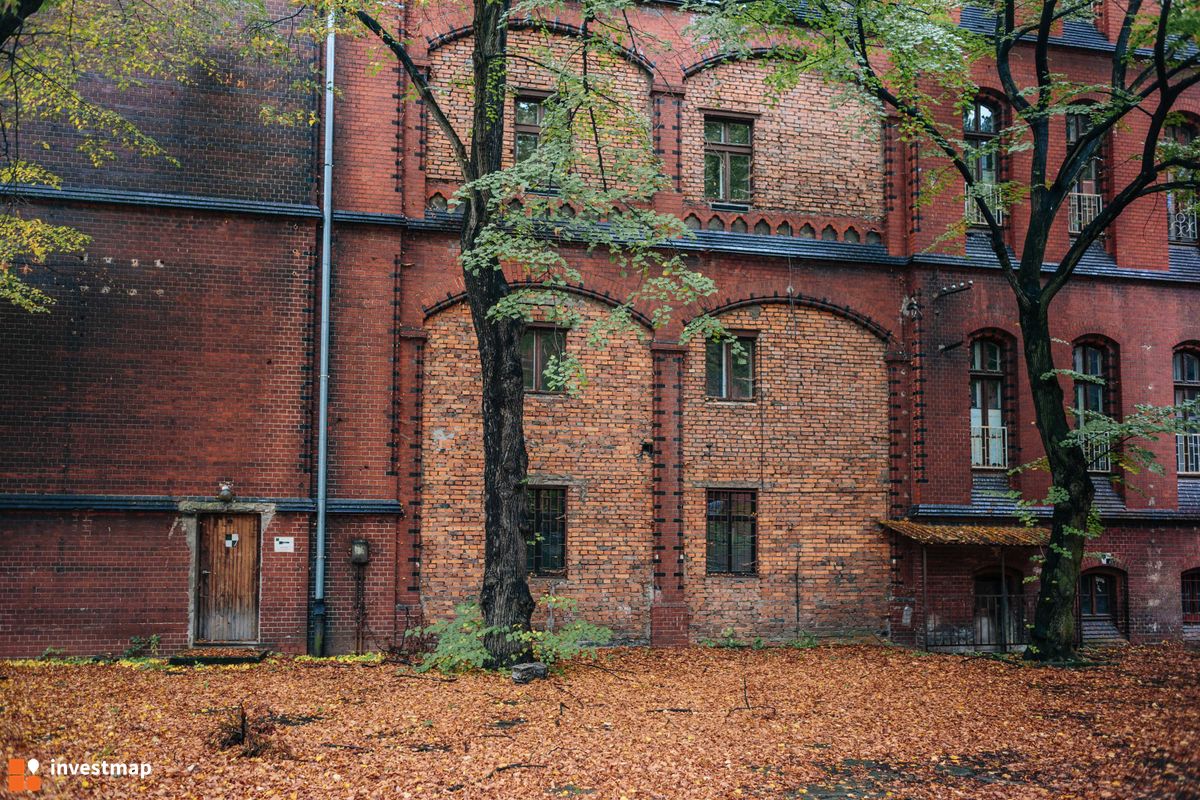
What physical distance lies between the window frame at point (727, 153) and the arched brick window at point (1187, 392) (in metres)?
8.57

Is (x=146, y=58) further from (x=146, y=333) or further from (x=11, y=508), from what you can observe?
(x=11, y=508)

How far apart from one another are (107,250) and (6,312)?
1.50 metres

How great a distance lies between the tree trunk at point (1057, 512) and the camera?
1359cm

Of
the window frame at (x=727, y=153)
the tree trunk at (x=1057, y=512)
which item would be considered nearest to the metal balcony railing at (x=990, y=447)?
the tree trunk at (x=1057, y=512)

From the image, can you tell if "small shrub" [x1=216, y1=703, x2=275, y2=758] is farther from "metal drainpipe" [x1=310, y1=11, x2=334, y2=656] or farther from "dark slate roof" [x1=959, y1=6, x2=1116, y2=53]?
"dark slate roof" [x1=959, y1=6, x2=1116, y2=53]

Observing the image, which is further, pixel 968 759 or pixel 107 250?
pixel 107 250

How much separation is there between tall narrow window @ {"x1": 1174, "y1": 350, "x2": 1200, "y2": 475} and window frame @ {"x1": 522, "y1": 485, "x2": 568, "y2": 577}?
36.9 feet

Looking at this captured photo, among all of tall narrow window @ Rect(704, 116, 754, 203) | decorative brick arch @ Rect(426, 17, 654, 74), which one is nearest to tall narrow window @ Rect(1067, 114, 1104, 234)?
tall narrow window @ Rect(704, 116, 754, 203)

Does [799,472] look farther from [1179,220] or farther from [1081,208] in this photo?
[1179,220]

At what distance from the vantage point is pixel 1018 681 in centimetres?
1226

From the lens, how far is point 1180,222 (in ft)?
59.2

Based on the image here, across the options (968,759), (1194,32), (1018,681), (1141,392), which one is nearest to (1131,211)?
(1141,392)

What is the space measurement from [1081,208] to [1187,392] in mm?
3904

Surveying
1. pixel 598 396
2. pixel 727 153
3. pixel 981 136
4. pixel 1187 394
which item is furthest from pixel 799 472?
pixel 1187 394
